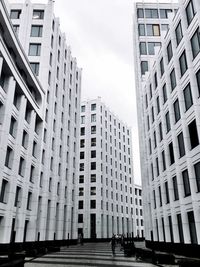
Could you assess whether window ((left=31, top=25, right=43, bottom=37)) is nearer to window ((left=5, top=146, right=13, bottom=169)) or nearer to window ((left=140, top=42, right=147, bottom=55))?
window ((left=140, top=42, right=147, bottom=55))

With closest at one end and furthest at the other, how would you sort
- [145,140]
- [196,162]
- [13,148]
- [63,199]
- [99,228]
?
[196,162] → [13,148] → [145,140] → [63,199] → [99,228]

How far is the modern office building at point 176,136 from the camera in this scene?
72.6ft

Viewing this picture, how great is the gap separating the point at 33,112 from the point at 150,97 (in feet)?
53.9

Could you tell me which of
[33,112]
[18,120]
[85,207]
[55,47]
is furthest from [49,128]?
[85,207]

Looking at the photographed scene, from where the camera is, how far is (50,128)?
134 feet

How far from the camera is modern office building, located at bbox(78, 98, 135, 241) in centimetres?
7060

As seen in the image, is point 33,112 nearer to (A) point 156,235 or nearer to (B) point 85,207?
(A) point 156,235

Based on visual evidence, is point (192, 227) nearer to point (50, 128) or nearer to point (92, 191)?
point (50, 128)

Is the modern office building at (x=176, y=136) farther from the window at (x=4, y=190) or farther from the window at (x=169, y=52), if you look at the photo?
the window at (x=4, y=190)

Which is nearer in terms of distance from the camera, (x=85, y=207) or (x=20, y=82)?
(x=20, y=82)

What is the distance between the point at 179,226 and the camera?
2528cm

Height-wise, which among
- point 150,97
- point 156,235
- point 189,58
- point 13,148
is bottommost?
point 156,235

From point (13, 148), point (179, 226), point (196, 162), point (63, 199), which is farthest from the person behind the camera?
point (63, 199)

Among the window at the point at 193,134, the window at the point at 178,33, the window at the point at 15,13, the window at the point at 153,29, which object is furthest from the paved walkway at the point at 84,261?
the window at the point at 15,13
